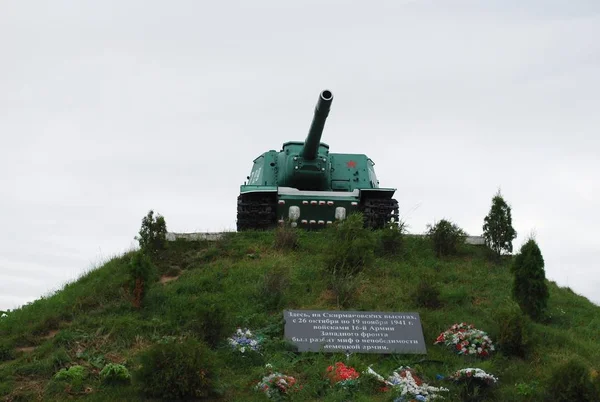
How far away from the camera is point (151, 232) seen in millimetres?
16453

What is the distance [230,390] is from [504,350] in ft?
12.1

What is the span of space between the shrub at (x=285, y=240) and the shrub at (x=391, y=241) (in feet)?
5.37

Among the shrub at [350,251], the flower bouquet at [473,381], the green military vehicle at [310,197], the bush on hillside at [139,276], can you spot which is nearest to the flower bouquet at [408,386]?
the flower bouquet at [473,381]

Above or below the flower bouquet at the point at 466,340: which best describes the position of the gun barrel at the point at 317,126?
above

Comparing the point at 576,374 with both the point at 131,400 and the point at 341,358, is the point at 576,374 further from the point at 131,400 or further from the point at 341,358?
the point at 131,400

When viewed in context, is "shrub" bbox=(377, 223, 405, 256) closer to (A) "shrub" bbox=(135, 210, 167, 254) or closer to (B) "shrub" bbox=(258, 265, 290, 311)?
(B) "shrub" bbox=(258, 265, 290, 311)

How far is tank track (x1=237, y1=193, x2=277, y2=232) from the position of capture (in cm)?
1908

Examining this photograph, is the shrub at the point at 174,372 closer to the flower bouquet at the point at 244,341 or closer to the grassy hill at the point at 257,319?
the grassy hill at the point at 257,319

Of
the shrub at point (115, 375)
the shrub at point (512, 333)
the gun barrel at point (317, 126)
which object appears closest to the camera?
the shrub at point (115, 375)

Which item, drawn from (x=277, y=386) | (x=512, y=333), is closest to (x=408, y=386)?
(x=277, y=386)

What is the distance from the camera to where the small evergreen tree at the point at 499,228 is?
17.1 metres

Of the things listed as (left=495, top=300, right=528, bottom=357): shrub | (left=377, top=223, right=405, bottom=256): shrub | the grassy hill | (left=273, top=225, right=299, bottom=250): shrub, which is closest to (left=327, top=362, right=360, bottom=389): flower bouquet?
the grassy hill

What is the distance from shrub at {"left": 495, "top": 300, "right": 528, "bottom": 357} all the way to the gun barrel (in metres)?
7.99

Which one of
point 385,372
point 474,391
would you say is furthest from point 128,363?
point 474,391
